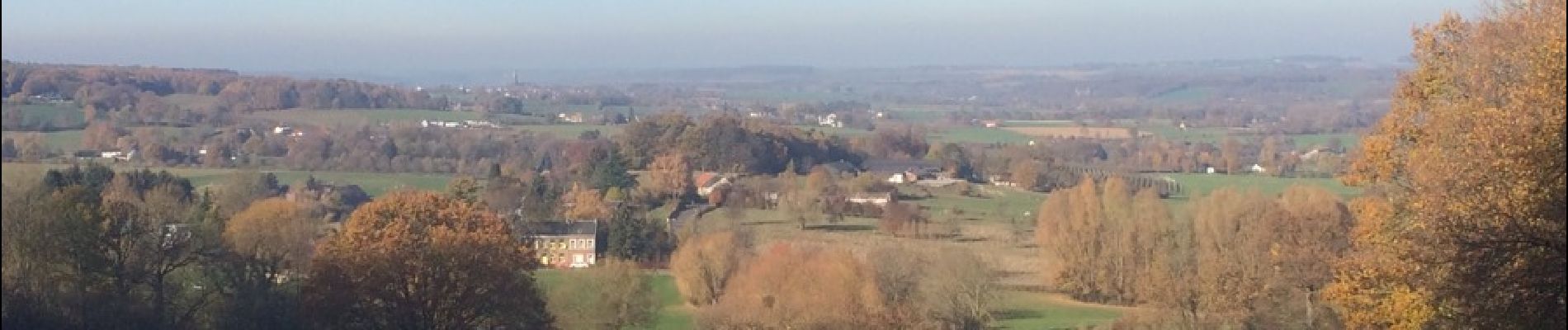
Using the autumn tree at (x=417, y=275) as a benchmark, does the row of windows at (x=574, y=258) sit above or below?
below

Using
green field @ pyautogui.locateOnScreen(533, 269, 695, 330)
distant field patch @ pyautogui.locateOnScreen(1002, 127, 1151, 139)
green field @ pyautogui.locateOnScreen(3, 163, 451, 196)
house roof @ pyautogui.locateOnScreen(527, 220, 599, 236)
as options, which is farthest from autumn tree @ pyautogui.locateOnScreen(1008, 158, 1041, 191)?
distant field patch @ pyautogui.locateOnScreen(1002, 127, 1151, 139)

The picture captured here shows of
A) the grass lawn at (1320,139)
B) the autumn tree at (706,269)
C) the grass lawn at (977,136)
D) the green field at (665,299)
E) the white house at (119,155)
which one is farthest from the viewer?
the grass lawn at (977,136)

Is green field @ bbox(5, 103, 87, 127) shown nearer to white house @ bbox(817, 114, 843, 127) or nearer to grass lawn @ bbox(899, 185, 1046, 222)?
grass lawn @ bbox(899, 185, 1046, 222)

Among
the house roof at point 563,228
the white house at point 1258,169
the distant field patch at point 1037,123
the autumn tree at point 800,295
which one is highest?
the autumn tree at point 800,295

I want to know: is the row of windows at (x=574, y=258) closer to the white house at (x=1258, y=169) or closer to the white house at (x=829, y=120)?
the white house at (x=1258, y=169)

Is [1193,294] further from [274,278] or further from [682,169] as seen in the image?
[682,169]

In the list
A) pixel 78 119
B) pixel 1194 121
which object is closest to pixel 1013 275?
pixel 78 119

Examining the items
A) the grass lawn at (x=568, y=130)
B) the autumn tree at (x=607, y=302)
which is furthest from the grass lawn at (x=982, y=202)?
the autumn tree at (x=607, y=302)
